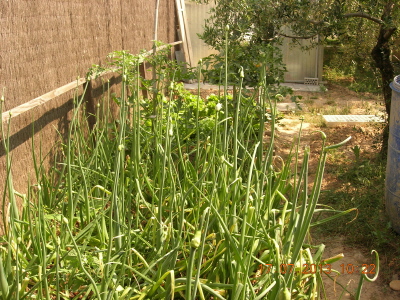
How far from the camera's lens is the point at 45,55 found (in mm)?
2543

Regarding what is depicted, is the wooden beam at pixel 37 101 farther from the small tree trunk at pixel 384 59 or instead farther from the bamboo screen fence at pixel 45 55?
the small tree trunk at pixel 384 59

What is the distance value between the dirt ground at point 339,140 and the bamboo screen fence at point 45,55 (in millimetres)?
1457

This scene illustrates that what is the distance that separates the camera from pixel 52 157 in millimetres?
2609

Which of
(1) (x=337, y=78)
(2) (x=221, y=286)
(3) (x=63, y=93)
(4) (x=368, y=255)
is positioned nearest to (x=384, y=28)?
(4) (x=368, y=255)

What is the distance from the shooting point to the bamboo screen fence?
86.6 inches

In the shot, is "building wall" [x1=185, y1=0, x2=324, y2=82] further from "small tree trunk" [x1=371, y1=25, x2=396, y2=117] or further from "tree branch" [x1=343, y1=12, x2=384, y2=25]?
"tree branch" [x1=343, y1=12, x2=384, y2=25]

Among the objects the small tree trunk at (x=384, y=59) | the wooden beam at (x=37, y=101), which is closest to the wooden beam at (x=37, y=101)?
the wooden beam at (x=37, y=101)

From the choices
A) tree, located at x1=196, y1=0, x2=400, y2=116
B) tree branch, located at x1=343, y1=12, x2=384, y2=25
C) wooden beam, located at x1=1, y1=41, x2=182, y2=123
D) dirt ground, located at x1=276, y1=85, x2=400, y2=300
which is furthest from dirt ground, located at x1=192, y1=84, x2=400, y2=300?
wooden beam, located at x1=1, y1=41, x2=182, y2=123

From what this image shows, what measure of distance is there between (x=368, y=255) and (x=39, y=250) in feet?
5.77

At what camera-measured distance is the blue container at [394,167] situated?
254 cm

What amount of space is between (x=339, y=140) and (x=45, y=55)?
2956 mm

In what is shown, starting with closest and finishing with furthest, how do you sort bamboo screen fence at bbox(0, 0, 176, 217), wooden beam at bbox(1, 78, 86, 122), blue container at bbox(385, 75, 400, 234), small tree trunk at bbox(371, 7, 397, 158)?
wooden beam at bbox(1, 78, 86, 122) → bamboo screen fence at bbox(0, 0, 176, 217) → blue container at bbox(385, 75, 400, 234) → small tree trunk at bbox(371, 7, 397, 158)

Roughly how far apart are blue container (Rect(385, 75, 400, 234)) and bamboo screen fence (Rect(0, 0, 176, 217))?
1802mm

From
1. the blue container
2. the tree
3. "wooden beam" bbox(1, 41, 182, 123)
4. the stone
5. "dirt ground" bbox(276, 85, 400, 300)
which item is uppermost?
the tree
